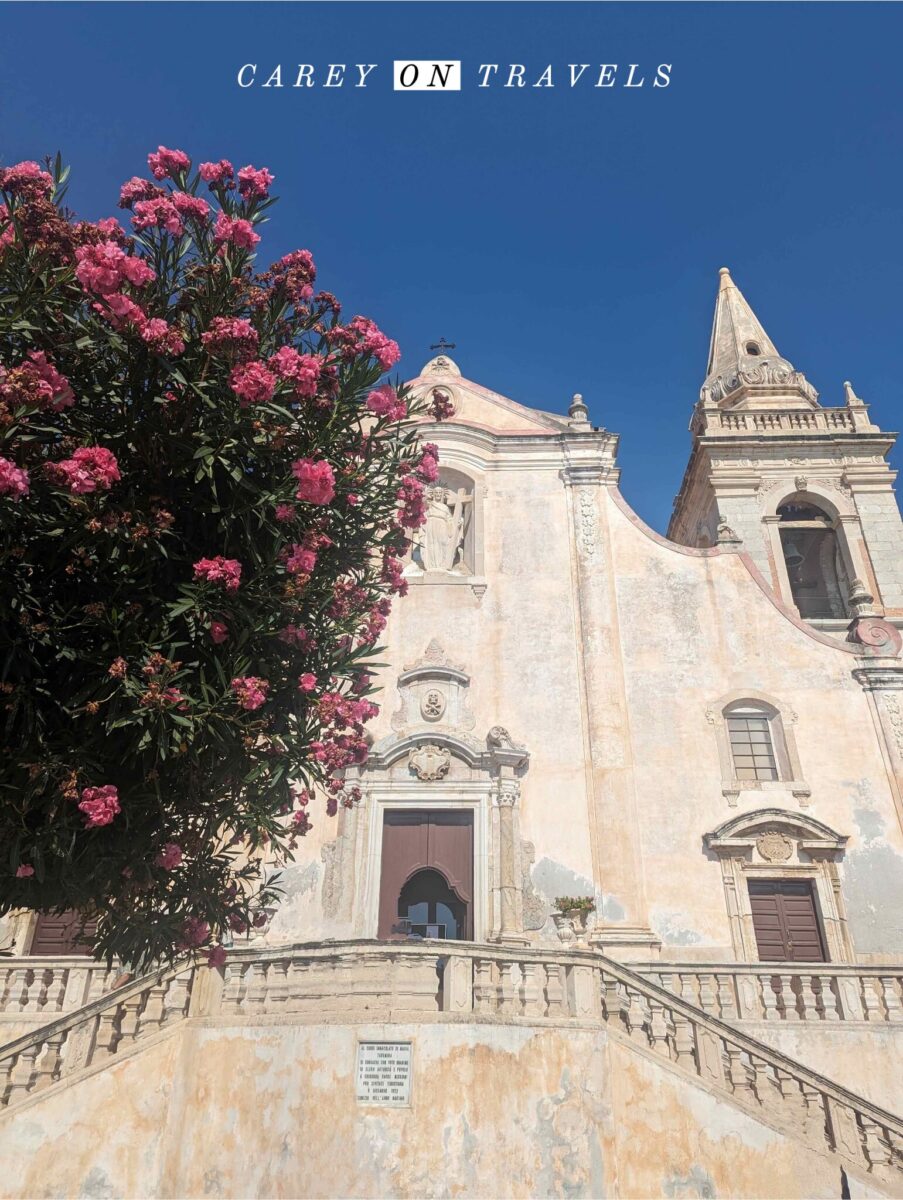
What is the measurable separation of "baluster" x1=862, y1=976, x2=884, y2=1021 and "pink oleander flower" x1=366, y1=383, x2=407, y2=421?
9898mm

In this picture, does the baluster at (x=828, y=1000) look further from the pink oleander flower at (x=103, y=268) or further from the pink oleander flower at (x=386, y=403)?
the pink oleander flower at (x=103, y=268)

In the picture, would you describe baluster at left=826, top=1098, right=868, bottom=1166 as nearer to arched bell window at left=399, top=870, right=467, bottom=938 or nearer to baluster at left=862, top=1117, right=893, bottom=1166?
baluster at left=862, top=1117, right=893, bottom=1166

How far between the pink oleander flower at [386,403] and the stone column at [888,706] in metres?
12.4

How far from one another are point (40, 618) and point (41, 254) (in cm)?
224

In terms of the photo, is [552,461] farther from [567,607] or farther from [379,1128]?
[379,1128]

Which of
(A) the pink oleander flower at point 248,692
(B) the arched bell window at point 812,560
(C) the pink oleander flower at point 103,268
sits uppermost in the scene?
(B) the arched bell window at point 812,560

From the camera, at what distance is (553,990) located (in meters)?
10.2

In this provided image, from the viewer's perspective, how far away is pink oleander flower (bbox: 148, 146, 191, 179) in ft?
20.6

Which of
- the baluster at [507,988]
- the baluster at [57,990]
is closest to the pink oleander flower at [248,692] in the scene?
the baluster at [507,988]

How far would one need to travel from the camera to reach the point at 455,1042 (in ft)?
31.8

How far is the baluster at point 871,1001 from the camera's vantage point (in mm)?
11438

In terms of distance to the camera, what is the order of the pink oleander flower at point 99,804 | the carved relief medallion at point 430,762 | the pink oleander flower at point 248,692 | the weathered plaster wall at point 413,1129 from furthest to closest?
the carved relief medallion at point 430,762 → the weathered plaster wall at point 413,1129 → the pink oleander flower at point 248,692 → the pink oleander flower at point 99,804

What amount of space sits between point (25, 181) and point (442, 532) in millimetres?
12881

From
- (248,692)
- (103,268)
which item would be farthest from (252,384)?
(248,692)
